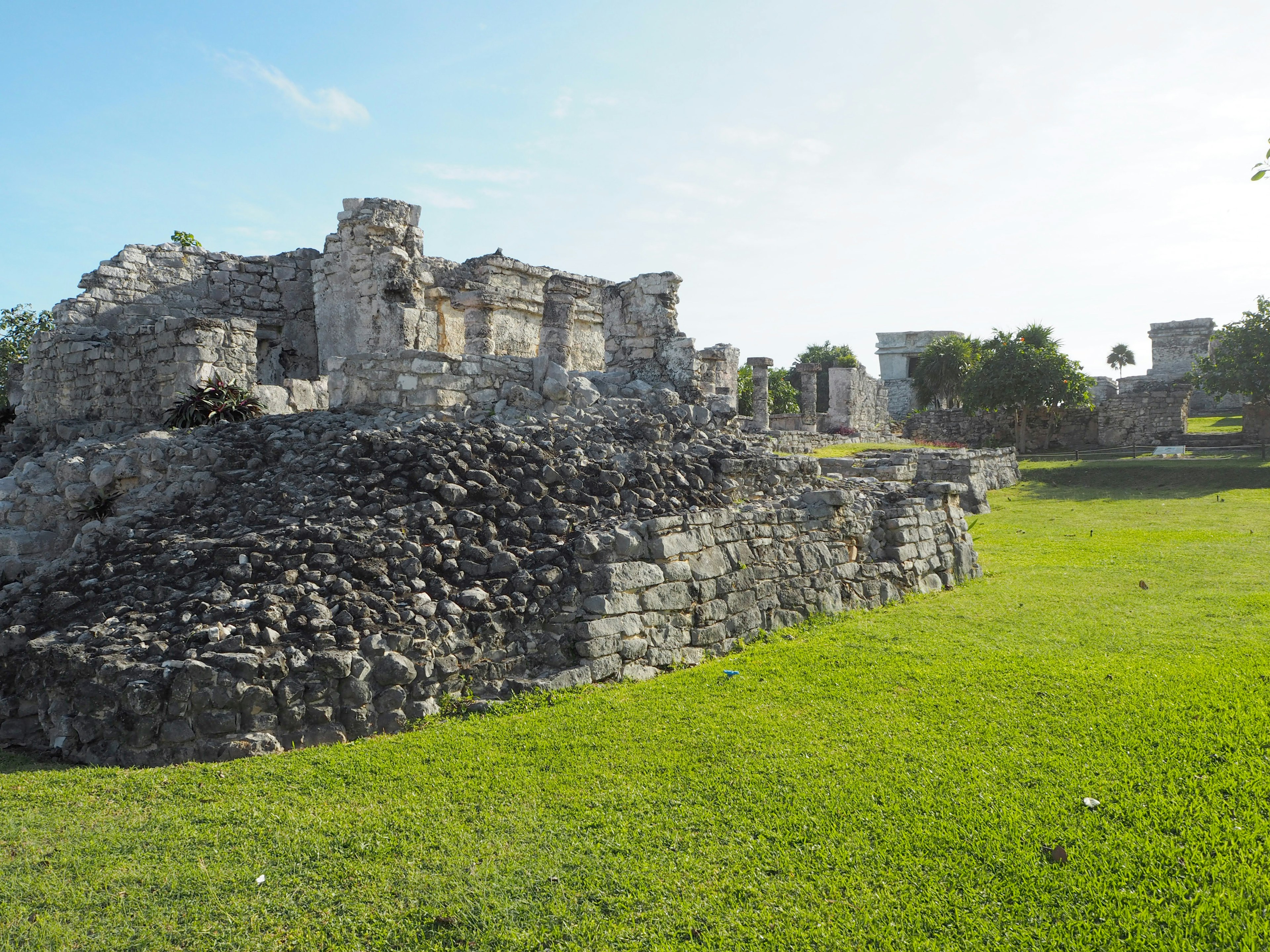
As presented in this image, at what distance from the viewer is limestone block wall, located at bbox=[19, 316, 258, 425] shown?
422 inches

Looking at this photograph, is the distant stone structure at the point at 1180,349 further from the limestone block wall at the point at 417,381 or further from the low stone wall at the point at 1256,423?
the limestone block wall at the point at 417,381

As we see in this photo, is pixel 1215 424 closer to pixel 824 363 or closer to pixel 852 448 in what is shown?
pixel 852 448

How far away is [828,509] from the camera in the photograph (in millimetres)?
8406

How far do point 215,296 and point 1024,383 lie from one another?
2624cm

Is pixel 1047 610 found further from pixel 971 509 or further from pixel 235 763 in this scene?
pixel 971 509

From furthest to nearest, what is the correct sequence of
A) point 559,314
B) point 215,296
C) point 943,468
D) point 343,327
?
point 943,468, point 215,296, point 559,314, point 343,327

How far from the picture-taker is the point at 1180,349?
124 ft

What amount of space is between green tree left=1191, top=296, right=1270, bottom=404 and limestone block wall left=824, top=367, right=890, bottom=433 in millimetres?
11198

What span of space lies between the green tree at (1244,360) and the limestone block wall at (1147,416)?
4436 millimetres

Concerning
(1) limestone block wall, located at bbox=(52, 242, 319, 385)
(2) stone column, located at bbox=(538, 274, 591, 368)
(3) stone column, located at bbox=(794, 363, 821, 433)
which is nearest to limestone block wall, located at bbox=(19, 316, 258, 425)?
(1) limestone block wall, located at bbox=(52, 242, 319, 385)

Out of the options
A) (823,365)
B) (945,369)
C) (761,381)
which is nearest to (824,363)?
(823,365)

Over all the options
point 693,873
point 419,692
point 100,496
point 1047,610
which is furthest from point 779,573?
point 100,496

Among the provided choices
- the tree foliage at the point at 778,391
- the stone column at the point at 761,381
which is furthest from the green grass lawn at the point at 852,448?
the tree foliage at the point at 778,391

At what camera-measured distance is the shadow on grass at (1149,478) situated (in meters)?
18.2
